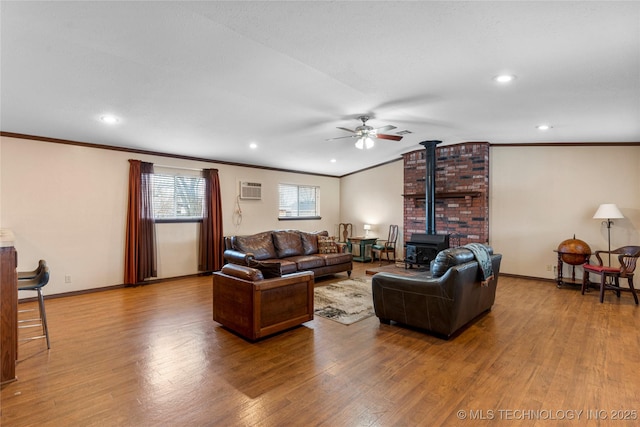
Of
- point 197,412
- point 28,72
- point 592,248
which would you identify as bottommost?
point 197,412

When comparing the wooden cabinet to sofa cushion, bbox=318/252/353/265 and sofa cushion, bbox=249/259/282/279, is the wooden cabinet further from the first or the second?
sofa cushion, bbox=318/252/353/265

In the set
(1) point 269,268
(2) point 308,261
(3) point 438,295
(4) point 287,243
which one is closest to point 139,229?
(4) point 287,243

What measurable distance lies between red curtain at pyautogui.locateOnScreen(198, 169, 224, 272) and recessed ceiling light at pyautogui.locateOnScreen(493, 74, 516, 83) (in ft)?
16.7

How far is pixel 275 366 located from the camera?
8.76ft

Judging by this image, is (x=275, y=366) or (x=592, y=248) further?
(x=592, y=248)

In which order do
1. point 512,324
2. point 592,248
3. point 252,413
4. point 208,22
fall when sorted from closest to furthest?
1. point 252,413
2. point 208,22
3. point 512,324
4. point 592,248

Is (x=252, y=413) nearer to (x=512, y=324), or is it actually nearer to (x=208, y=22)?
(x=208, y=22)

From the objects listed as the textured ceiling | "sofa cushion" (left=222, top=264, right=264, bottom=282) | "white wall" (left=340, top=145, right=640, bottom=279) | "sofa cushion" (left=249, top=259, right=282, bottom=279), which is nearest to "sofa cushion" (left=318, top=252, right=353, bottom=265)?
the textured ceiling

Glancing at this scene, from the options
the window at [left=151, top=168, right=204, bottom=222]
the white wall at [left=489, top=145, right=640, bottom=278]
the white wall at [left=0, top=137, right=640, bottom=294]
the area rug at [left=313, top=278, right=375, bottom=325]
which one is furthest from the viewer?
the window at [left=151, top=168, right=204, bottom=222]

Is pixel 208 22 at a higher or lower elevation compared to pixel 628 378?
higher

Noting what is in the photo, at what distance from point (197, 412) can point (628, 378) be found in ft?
10.7

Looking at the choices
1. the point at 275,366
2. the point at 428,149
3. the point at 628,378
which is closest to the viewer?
the point at 628,378

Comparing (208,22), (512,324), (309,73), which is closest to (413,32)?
(309,73)

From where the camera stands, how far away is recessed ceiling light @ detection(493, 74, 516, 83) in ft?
9.86
